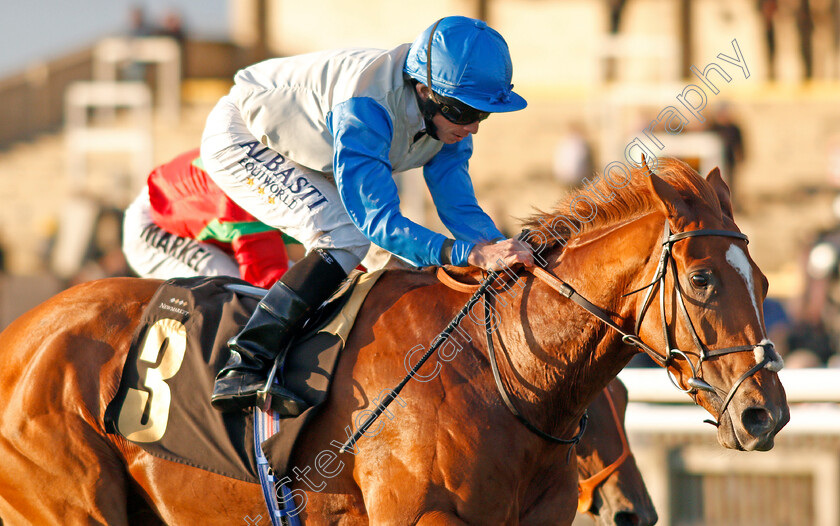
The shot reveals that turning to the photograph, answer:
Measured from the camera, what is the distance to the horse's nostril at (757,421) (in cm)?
248

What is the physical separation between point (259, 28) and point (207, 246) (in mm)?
15194

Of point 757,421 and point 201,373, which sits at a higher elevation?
point 757,421

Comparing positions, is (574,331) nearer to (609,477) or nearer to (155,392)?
(609,477)

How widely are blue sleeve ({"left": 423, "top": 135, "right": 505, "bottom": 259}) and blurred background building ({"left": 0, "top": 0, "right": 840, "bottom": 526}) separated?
3.71m

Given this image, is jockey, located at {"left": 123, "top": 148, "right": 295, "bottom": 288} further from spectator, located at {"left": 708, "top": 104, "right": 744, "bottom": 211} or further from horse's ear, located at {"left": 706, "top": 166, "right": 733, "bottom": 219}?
spectator, located at {"left": 708, "top": 104, "right": 744, "bottom": 211}

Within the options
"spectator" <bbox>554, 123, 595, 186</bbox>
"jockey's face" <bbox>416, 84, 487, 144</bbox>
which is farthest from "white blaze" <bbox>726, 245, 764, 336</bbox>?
"spectator" <bbox>554, 123, 595, 186</bbox>

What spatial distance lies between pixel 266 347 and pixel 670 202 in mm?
1280

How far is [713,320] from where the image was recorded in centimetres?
259

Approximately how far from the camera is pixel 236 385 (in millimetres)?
2998

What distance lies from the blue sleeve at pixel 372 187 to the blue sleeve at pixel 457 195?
0.55 metres

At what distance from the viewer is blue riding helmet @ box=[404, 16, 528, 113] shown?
3.09m

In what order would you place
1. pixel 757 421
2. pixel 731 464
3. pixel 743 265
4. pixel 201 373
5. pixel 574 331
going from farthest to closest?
1. pixel 731 464
2. pixel 201 373
3. pixel 574 331
4. pixel 743 265
5. pixel 757 421

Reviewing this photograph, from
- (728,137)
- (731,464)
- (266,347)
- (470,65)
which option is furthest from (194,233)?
(728,137)

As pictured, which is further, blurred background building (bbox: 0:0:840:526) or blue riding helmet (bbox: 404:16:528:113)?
blurred background building (bbox: 0:0:840:526)
